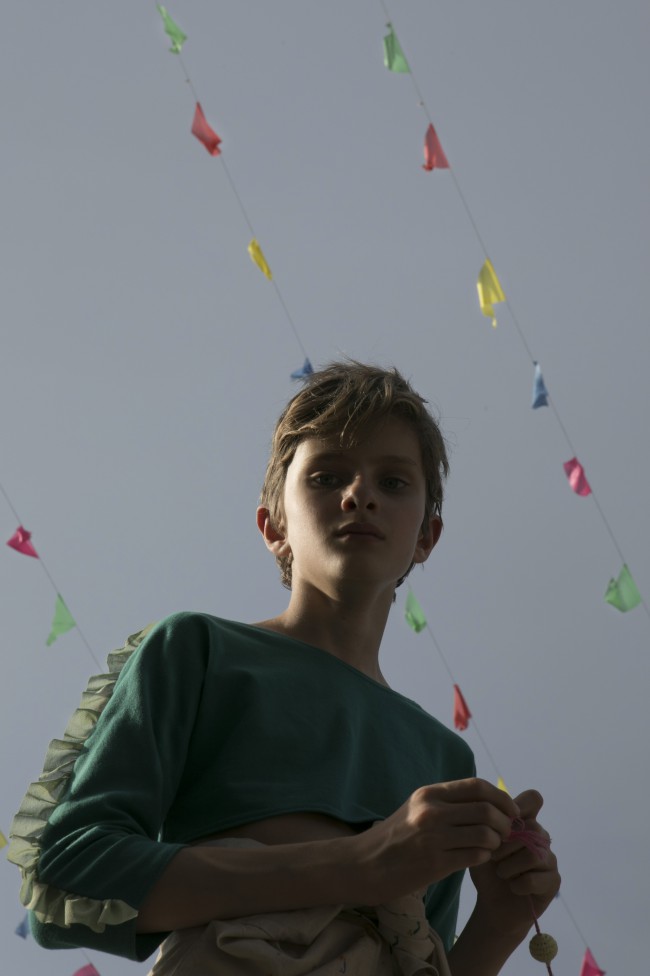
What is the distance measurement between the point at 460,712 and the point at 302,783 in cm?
254

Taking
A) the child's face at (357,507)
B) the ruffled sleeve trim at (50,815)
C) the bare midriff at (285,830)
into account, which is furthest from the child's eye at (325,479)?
the bare midriff at (285,830)

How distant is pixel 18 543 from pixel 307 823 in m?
2.61

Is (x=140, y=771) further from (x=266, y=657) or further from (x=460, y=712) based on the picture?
(x=460, y=712)

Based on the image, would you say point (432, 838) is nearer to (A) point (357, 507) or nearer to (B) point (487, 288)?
(A) point (357, 507)

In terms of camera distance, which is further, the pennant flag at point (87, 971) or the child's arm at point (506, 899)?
the pennant flag at point (87, 971)

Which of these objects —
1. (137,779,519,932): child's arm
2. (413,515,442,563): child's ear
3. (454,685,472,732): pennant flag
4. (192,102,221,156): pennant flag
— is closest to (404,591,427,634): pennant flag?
(454,685,472,732): pennant flag

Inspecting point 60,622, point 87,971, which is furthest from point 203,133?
point 87,971

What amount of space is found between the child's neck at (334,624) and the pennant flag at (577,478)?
2.36 metres

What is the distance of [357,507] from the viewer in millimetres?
1245

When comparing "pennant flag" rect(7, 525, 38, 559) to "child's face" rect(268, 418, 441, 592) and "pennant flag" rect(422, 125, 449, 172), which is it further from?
"child's face" rect(268, 418, 441, 592)

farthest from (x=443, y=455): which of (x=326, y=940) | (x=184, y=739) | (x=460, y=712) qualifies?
(x=460, y=712)

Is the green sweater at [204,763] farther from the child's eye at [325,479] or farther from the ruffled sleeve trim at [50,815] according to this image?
the child's eye at [325,479]

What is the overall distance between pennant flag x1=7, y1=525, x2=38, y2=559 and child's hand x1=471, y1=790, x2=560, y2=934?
101 inches

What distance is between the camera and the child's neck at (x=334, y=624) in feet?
4.24
